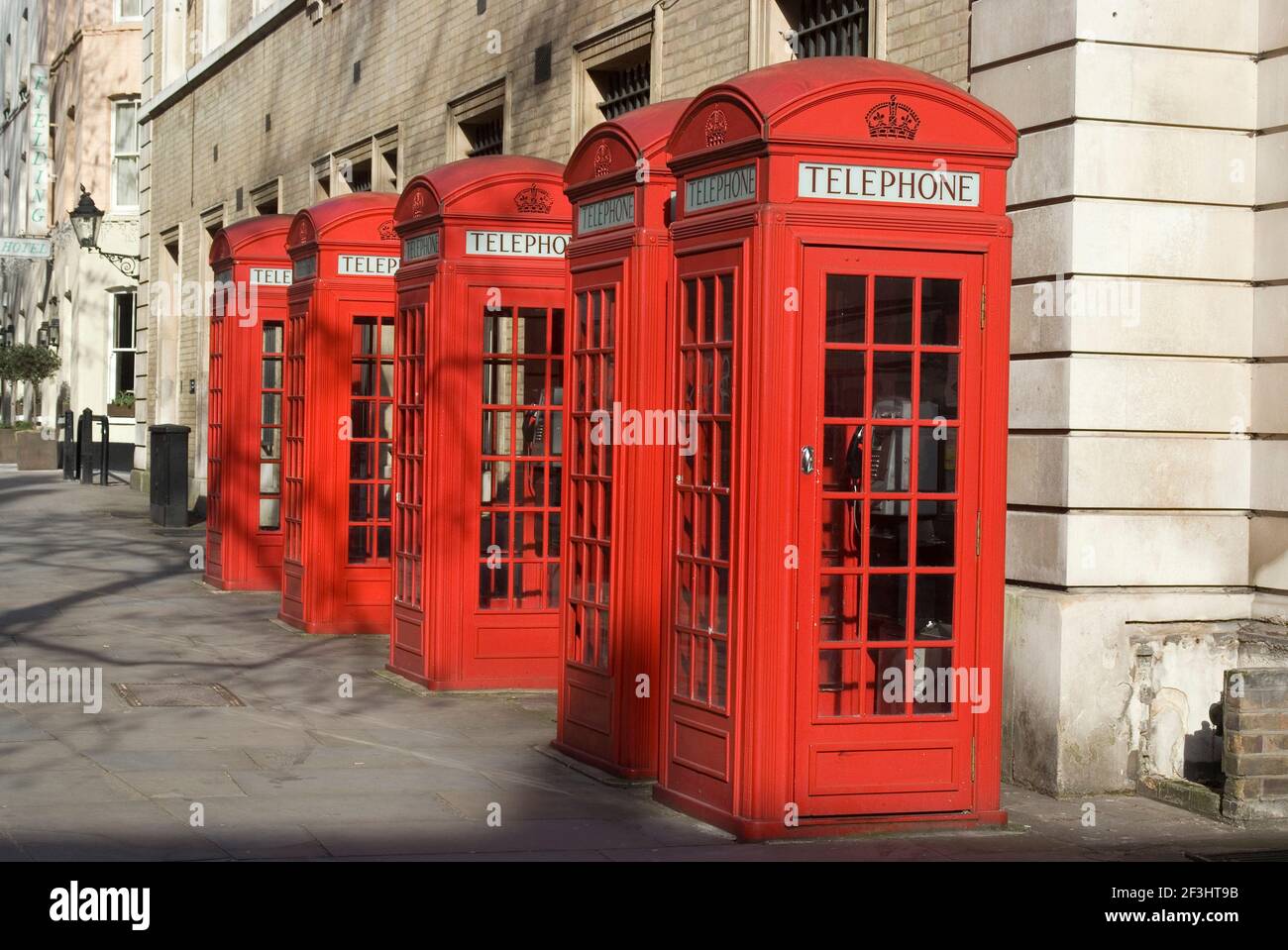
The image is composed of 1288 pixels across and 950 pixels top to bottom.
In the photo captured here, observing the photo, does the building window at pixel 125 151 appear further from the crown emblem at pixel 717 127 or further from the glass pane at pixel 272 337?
the crown emblem at pixel 717 127

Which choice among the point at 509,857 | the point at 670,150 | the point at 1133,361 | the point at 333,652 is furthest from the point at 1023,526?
the point at 333,652

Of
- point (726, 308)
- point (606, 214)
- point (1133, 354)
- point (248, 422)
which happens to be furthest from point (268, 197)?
point (726, 308)

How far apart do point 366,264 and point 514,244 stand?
2822 millimetres

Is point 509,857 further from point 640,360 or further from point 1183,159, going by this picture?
point 1183,159

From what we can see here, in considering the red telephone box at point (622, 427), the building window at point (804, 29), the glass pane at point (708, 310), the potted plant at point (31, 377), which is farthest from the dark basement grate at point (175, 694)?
the potted plant at point (31, 377)

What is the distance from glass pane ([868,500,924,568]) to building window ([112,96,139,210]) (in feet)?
111

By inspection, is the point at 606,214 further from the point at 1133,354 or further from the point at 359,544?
the point at 359,544

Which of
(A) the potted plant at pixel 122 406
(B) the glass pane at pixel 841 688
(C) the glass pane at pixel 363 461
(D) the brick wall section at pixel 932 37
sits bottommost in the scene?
(B) the glass pane at pixel 841 688

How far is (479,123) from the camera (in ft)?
57.3

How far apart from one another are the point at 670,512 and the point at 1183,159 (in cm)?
315

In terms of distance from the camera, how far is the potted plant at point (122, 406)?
38812 mm

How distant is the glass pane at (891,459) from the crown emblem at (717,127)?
4.49 feet
